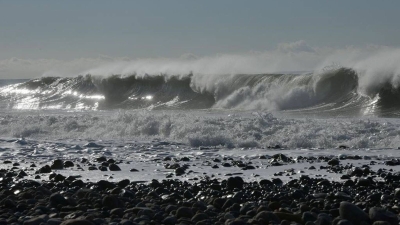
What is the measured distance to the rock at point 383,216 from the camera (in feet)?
17.8

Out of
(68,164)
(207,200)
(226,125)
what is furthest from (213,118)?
(207,200)

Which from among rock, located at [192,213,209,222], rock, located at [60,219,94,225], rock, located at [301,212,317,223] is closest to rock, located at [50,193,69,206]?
rock, located at [60,219,94,225]

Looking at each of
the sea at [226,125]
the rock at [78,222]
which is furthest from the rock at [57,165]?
the rock at [78,222]

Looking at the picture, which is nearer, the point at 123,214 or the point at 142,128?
the point at 123,214

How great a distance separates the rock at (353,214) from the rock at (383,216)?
6 cm

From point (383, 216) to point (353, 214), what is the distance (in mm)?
268

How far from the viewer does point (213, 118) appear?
16.0m

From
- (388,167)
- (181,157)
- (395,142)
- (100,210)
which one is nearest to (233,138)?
(181,157)

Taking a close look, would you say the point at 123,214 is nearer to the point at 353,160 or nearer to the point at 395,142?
the point at 353,160

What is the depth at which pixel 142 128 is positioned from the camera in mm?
15594

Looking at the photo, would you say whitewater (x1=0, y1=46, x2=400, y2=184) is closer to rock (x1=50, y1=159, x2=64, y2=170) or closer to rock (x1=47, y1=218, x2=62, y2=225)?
rock (x1=50, y1=159, x2=64, y2=170)

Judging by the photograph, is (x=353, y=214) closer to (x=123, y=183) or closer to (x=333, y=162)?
(x=123, y=183)

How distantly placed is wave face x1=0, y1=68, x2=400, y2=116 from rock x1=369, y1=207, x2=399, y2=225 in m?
12.9

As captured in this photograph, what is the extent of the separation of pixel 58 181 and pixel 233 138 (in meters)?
5.54
